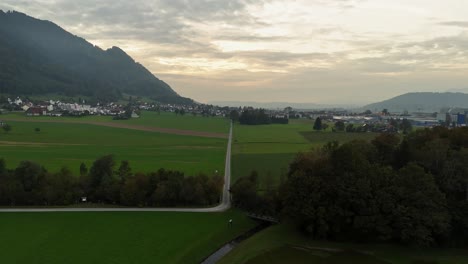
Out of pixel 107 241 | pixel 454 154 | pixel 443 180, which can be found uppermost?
pixel 454 154

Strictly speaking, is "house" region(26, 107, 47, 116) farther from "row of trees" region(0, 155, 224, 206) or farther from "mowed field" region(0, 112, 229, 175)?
"row of trees" region(0, 155, 224, 206)

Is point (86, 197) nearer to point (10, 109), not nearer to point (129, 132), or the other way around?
point (129, 132)

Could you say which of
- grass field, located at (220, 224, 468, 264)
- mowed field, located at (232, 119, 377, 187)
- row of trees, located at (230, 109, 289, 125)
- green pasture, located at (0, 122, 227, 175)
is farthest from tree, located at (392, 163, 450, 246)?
row of trees, located at (230, 109, 289, 125)

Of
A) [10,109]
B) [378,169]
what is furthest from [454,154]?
[10,109]

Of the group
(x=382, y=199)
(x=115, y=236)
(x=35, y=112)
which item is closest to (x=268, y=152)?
(x=382, y=199)

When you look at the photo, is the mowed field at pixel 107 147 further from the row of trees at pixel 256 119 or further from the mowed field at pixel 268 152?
the row of trees at pixel 256 119

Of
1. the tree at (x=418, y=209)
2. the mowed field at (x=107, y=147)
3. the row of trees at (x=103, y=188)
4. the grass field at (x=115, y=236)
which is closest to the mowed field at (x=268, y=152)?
the mowed field at (x=107, y=147)
